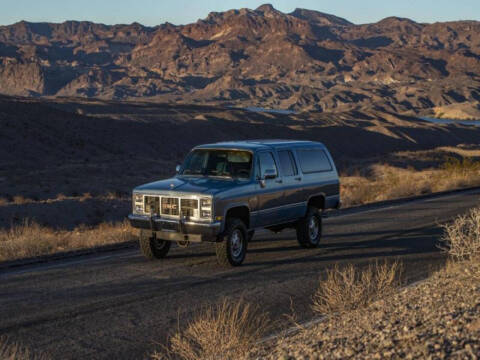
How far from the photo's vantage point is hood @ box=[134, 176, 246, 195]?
1058 centimetres

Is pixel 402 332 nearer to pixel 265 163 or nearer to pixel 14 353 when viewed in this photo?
pixel 14 353

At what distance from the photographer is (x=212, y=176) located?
11.6m

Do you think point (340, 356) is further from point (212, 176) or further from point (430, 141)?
point (430, 141)

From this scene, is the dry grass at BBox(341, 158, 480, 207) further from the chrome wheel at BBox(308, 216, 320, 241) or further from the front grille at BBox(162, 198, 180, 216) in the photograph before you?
the front grille at BBox(162, 198, 180, 216)

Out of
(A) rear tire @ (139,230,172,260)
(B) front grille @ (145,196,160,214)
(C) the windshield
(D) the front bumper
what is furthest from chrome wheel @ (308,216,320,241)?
(B) front grille @ (145,196,160,214)

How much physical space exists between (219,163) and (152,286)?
2864 millimetres

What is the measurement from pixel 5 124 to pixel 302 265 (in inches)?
1978

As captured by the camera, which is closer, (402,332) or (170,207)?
(402,332)

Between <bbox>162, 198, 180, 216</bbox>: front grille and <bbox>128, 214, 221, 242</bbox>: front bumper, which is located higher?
<bbox>162, 198, 180, 216</bbox>: front grille

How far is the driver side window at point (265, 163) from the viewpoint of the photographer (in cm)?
1155

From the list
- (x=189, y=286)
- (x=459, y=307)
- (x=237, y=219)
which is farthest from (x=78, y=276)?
(x=459, y=307)

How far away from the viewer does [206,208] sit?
10406 mm

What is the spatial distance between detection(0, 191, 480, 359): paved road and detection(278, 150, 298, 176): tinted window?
5.03 feet

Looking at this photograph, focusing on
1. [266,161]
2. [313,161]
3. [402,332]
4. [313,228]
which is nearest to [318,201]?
[313,228]
